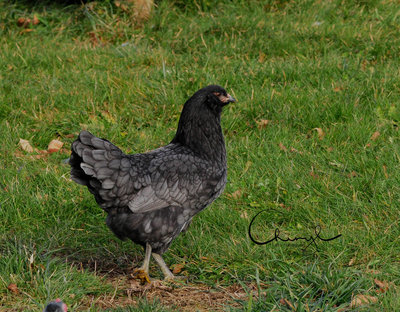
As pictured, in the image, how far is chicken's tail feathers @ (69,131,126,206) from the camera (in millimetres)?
3699

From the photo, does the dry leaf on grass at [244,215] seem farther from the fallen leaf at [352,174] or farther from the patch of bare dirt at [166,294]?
the fallen leaf at [352,174]

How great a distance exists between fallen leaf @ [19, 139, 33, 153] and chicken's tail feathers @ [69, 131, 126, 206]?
2028mm

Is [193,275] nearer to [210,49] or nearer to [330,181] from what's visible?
[330,181]

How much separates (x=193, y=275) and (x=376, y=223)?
143 cm

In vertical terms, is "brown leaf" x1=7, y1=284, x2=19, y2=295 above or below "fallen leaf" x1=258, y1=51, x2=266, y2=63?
above

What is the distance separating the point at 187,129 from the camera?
431 cm

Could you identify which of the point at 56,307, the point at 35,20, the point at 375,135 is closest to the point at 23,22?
the point at 35,20

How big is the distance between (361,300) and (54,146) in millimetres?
3495

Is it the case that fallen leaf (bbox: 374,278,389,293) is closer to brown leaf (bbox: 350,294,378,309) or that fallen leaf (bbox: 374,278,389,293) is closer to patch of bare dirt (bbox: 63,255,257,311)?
brown leaf (bbox: 350,294,378,309)

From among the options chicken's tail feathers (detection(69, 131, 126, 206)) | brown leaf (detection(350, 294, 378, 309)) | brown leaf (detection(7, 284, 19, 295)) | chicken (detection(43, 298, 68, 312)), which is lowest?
brown leaf (detection(7, 284, 19, 295))

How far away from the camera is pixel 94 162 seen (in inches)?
147

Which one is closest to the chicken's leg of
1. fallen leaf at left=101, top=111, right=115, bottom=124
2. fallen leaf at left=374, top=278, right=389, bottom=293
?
fallen leaf at left=374, top=278, right=389, bottom=293

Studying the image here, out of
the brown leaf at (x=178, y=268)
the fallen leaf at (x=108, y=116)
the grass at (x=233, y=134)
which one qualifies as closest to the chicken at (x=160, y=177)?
the brown leaf at (x=178, y=268)

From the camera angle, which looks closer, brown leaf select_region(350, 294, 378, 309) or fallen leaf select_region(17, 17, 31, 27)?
brown leaf select_region(350, 294, 378, 309)
